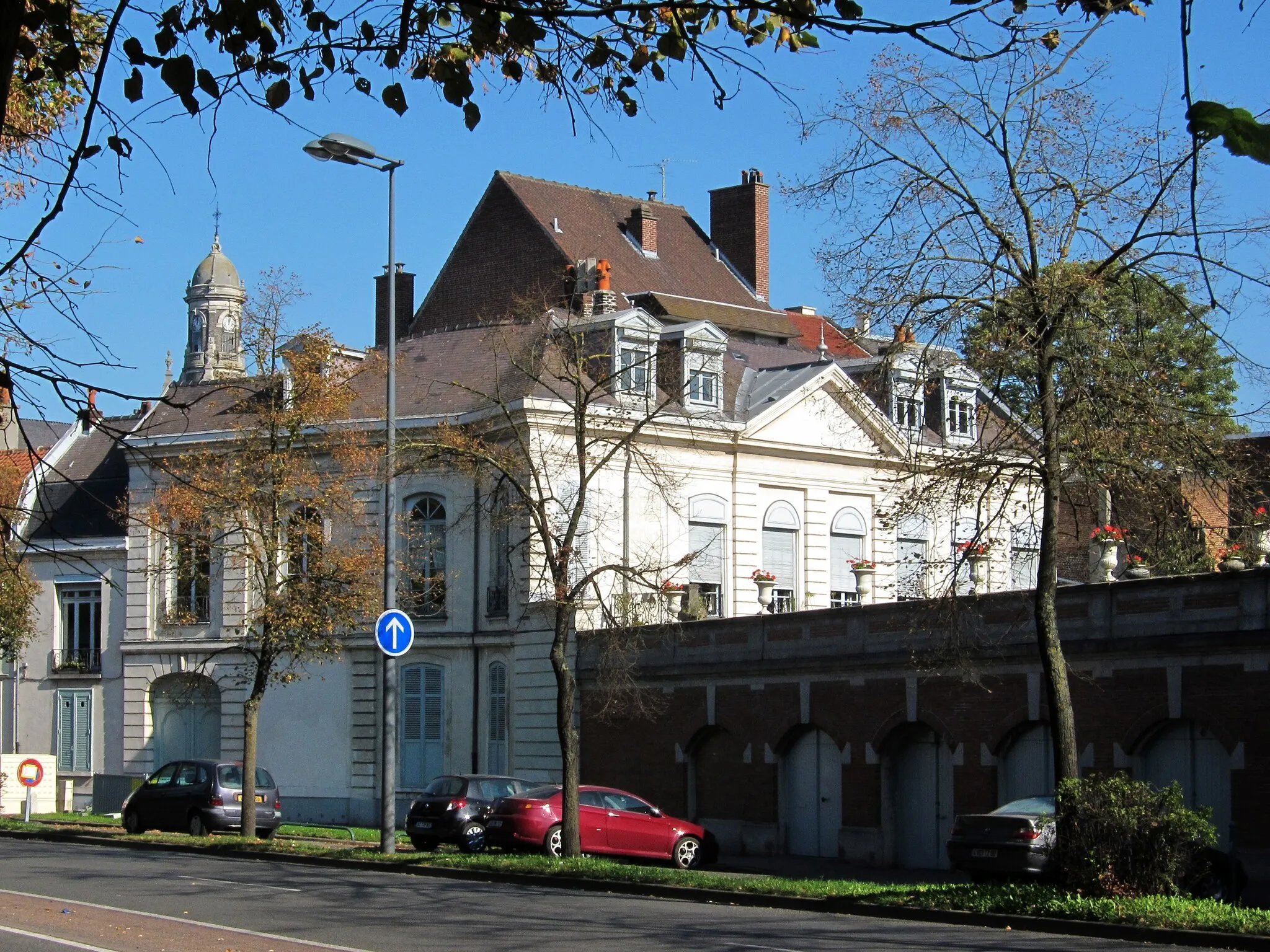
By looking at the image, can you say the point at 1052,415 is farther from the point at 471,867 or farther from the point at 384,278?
the point at 384,278

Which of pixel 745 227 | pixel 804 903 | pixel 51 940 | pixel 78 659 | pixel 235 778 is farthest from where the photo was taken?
pixel 745 227

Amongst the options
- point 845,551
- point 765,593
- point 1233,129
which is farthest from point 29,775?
point 1233,129

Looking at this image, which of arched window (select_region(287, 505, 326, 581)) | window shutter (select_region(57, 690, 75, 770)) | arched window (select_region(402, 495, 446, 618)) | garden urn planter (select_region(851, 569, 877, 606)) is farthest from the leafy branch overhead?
window shutter (select_region(57, 690, 75, 770))

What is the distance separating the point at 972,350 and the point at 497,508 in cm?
1753

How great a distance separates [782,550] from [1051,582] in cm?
2310

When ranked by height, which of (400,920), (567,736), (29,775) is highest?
(567,736)

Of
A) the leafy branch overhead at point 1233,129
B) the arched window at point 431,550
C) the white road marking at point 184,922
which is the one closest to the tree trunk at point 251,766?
the arched window at point 431,550

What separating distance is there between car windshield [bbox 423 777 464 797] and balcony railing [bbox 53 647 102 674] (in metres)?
18.2

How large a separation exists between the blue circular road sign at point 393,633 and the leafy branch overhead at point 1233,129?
21497 millimetres

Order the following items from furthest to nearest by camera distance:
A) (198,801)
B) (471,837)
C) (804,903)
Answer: (198,801)
(471,837)
(804,903)

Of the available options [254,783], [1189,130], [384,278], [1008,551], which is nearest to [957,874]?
[1008,551]

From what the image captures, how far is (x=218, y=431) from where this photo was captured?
41.8 meters

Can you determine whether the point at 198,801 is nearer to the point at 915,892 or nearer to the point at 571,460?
the point at 571,460

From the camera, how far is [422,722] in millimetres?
39250
